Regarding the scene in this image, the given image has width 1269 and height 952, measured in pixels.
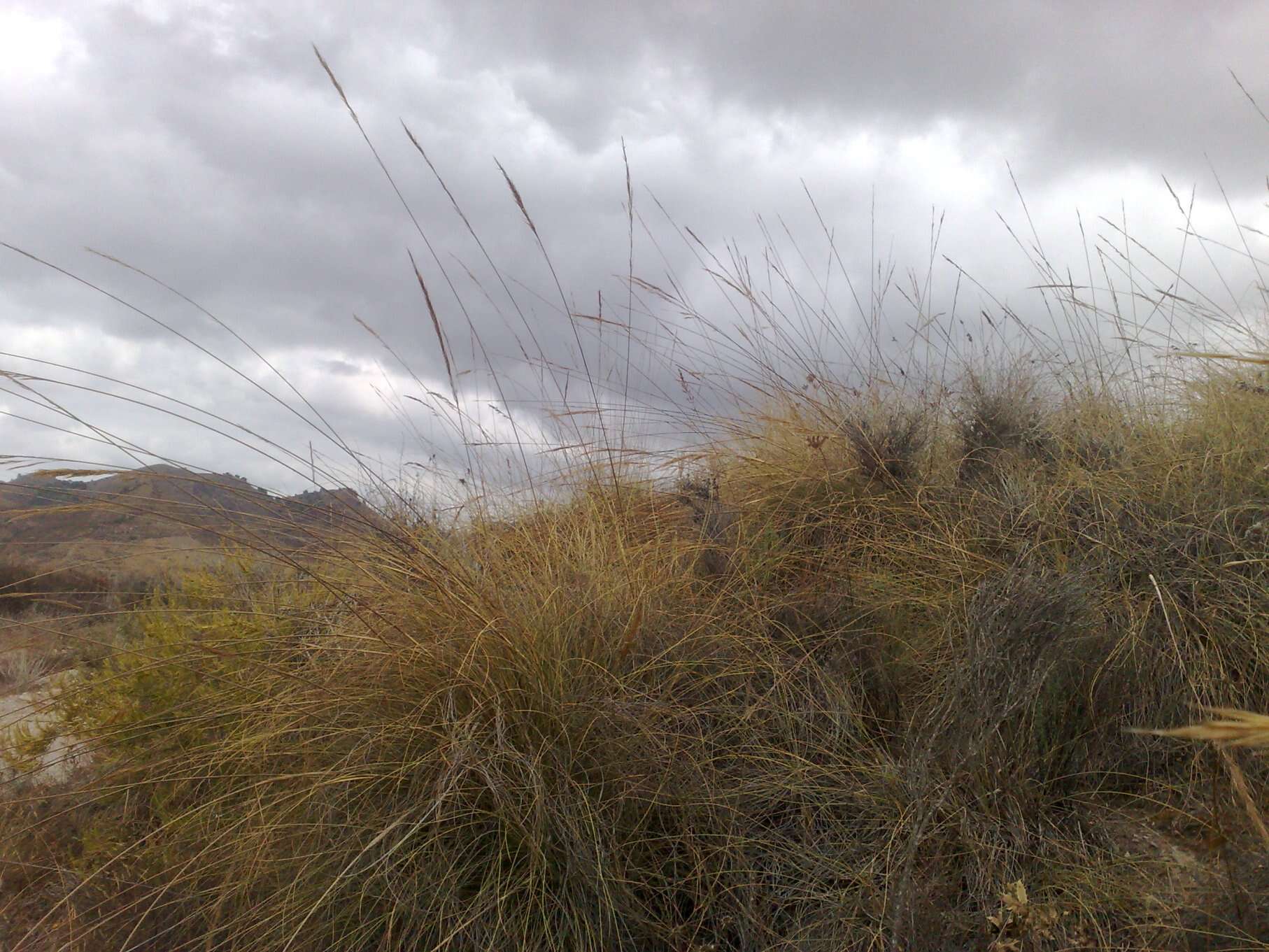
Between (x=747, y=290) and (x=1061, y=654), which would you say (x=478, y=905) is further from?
(x=747, y=290)

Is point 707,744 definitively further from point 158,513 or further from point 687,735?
point 158,513

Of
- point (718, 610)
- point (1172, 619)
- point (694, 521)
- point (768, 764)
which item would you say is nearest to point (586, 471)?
point (694, 521)

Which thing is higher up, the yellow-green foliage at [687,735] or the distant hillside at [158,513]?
the distant hillside at [158,513]

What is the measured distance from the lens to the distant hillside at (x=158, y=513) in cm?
213

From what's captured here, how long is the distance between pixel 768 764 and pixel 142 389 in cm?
200

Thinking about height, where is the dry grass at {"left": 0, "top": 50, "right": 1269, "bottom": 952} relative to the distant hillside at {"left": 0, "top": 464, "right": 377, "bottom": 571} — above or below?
below

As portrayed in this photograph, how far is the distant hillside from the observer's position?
2.13 meters

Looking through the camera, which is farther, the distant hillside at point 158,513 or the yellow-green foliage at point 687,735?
the distant hillside at point 158,513

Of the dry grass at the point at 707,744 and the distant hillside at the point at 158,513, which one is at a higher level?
the distant hillside at the point at 158,513

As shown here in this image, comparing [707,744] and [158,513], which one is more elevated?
[158,513]

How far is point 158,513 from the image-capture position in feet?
6.99

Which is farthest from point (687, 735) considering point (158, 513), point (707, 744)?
point (158, 513)

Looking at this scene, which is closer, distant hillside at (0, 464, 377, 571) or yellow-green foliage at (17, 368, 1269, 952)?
yellow-green foliage at (17, 368, 1269, 952)

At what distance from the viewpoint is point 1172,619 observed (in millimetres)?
2297
